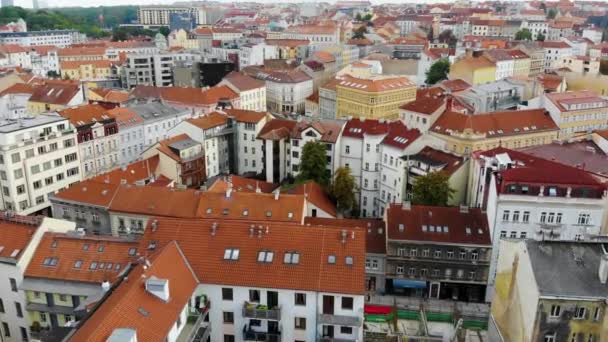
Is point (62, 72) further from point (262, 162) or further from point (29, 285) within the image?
point (29, 285)

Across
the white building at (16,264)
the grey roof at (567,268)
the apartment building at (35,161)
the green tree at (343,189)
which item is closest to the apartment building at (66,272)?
the white building at (16,264)

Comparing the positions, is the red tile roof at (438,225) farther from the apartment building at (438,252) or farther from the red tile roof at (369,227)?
the red tile roof at (369,227)

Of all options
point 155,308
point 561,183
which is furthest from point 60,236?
point 561,183

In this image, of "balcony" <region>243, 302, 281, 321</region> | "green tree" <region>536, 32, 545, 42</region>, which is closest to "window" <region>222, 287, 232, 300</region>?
"balcony" <region>243, 302, 281, 321</region>

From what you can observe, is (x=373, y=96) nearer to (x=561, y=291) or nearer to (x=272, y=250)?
(x=272, y=250)

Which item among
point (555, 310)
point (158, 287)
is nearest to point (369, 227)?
point (555, 310)

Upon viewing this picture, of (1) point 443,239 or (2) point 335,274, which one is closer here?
(2) point 335,274
